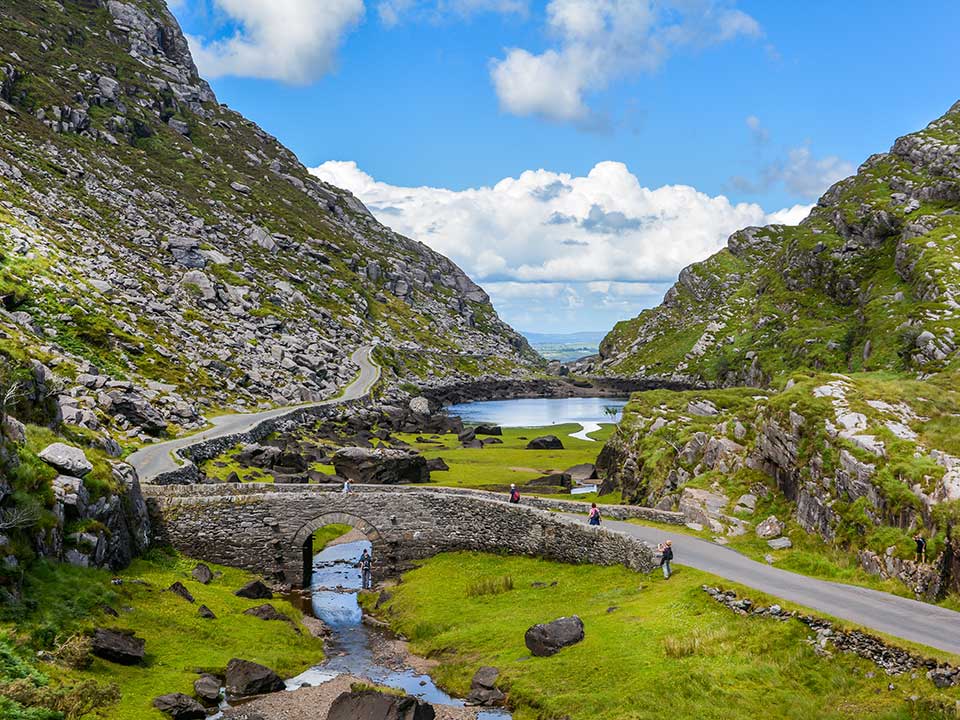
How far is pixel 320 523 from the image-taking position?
5622 cm

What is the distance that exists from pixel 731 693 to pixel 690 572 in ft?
36.3

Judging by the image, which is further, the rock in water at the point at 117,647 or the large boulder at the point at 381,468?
the large boulder at the point at 381,468

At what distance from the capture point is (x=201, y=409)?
106m

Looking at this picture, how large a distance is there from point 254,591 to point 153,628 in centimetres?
1289

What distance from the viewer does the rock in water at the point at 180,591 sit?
43781mm

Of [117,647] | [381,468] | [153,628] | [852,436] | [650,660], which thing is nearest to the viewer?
[650,660]

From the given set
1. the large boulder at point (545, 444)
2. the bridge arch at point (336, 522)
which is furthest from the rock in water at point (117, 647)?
the large boulder at point (545, 444)

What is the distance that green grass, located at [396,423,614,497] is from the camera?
92.6m

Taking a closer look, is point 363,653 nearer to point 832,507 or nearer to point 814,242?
point 832,507

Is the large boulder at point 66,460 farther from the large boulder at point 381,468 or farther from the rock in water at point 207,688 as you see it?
the large boulder at point 381,468

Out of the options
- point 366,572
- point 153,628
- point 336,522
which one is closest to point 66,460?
point 153,628

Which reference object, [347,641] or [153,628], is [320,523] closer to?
[347,641]

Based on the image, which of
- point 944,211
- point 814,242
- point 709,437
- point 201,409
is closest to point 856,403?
point 709,437

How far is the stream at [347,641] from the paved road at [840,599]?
13607 millimetres
